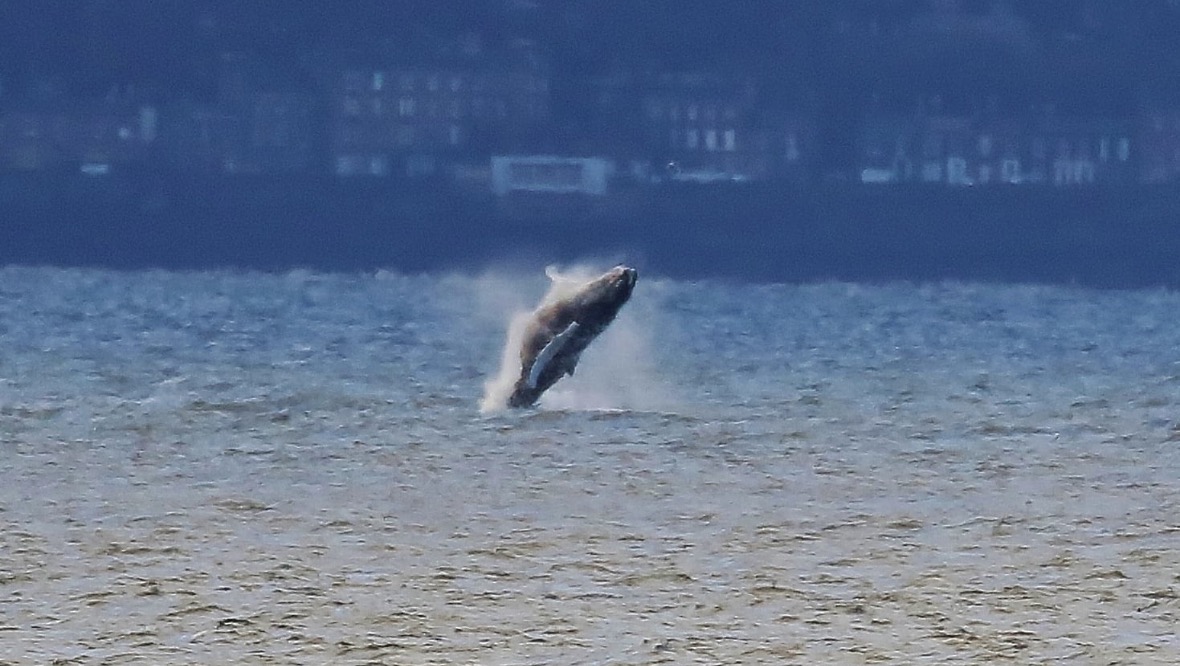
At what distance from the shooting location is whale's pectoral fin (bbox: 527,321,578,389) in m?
33.5

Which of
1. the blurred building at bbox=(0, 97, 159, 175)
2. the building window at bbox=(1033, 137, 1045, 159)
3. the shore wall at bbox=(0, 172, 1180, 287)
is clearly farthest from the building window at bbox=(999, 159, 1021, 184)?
the blurred building at bbox=(0, 97, 159, 175)

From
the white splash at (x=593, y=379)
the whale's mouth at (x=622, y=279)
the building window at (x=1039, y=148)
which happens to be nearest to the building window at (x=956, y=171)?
the building window at (x=1039, y=148)

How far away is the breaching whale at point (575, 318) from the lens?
33.2 metres

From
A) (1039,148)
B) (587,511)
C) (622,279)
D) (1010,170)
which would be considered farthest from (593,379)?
(1039,148)

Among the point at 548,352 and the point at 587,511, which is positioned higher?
the point at 548,352

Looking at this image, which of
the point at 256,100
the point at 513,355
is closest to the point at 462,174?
the point at 256,100

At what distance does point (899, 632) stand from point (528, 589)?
11.2 feet

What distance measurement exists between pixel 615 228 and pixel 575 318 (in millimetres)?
122463

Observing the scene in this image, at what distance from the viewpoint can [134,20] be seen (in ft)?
624

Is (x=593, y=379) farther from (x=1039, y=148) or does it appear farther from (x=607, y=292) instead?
(x=1039, y=148)

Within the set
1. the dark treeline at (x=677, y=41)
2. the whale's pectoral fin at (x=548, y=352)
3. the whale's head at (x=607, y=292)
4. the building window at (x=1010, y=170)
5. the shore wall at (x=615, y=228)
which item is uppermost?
the dark treeline at (x=677, y=41)

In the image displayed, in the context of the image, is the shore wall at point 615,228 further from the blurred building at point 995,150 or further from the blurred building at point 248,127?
the blurred building at point 248,127

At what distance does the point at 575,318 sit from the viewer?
1313 inches

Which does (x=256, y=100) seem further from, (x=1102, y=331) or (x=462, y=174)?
(x=1102, y=331)
